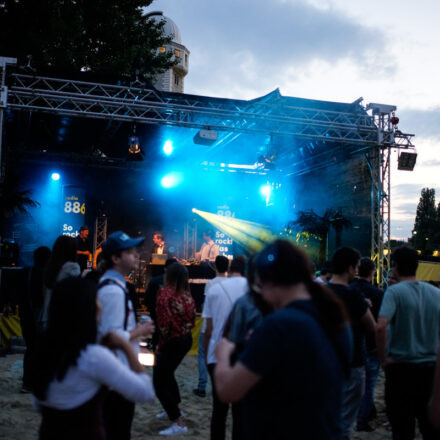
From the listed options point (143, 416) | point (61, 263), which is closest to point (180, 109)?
point (61, 263)

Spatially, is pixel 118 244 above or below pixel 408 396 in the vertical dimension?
above

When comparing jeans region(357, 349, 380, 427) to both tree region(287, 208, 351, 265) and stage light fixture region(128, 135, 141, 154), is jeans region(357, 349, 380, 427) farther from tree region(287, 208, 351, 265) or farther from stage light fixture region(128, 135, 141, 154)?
tree region(287, 208, 351, 265)

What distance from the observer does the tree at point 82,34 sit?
14.8 metres

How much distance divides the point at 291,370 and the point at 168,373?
10.8ft

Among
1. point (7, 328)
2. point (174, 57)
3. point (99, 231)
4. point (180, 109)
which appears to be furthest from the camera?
point (174, 57)

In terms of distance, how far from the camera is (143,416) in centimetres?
499

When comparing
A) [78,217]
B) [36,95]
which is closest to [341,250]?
[36,95]

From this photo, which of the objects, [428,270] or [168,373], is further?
[428,270]

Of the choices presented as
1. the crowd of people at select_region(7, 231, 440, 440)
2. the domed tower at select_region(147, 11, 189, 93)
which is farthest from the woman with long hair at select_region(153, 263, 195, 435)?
the domed tower at select_region(147, 11, 189, 93)

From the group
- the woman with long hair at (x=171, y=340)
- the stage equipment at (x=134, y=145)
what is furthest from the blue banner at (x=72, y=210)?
the woman with long hair at (x=171, y=340)

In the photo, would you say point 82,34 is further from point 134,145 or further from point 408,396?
point 408,396

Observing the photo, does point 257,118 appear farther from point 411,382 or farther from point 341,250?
point 411,382

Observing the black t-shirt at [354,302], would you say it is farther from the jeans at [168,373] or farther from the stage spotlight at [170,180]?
the stage spotlight at [170,180]

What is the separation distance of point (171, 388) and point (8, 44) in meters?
15.1
